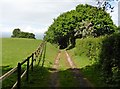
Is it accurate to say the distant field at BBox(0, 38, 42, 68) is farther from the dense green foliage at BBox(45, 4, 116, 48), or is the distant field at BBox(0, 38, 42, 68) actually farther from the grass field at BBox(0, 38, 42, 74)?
the dense green foliage at BBox(45, 4, 116, 48)

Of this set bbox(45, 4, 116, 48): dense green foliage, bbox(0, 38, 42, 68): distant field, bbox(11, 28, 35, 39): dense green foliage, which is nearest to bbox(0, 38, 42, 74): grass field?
bbox(0, 38, 42, 68): distant field

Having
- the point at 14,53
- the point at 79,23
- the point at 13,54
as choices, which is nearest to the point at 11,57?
the point at 13,54

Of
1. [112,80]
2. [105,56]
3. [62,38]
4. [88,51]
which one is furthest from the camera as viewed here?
[62,38]

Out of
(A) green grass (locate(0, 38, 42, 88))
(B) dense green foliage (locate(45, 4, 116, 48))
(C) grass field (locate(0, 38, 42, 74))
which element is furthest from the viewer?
(B) dense green foliage (locate(45, 4, 116, 48))

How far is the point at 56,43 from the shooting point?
84.6 meters

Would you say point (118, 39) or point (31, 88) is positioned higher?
point (118, 39)

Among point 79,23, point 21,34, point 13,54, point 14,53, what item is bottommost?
point 13,54

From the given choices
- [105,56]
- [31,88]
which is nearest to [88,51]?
[105,56]

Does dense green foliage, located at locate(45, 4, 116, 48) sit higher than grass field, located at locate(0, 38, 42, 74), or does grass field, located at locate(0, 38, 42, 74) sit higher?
dense green foliage, located at locate(45, 4, 116, 48)

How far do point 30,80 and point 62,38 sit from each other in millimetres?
67749

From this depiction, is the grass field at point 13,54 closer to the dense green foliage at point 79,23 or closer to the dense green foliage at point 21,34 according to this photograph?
the dense green foliage at point 79,23

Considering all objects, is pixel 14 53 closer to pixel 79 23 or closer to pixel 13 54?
pixel 13 54

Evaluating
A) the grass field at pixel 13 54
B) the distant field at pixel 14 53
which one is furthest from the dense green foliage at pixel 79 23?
the grass field at pixel 13 54

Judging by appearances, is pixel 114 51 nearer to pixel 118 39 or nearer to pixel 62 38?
pixel 118 39
